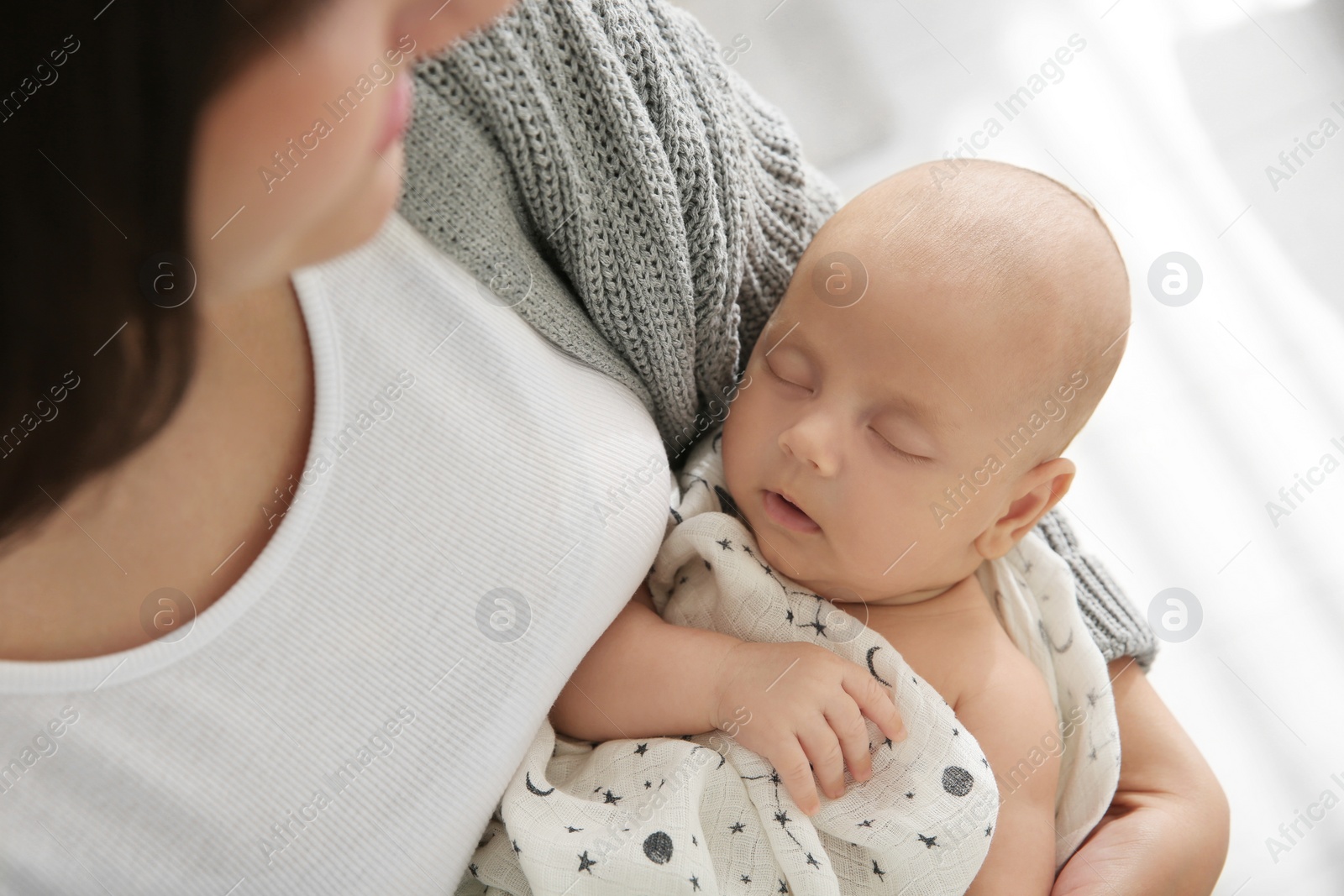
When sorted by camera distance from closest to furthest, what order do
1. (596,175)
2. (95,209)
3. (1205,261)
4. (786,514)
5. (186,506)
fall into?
(95,209) → (186,506) → (596,175) → (786,514) → (1205,261)

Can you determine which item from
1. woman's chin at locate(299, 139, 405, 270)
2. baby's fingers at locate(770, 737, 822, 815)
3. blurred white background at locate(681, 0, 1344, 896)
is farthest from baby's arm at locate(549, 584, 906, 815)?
blurred white background at locate(681, 0, 1344, 896)

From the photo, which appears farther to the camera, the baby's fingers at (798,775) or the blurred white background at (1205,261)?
the blurred white background at (1205,261)

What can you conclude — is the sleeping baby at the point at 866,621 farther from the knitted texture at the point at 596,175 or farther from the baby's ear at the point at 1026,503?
the knitted texture at the point at 596,175

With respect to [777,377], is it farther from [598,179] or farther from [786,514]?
[598,179]

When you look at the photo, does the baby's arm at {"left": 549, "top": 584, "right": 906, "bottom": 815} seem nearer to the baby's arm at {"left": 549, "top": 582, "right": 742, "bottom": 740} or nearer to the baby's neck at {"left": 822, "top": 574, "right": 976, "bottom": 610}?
the baby's arm at {"left": 549, "top": 582, "right": 742, "bottom": 740}

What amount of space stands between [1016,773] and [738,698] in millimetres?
267

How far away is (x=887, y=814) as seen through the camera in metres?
0.76

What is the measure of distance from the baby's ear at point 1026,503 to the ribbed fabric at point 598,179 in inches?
11.5

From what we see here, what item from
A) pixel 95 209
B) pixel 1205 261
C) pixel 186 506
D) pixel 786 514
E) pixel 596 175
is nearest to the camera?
pixel 95 209

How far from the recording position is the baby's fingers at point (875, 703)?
30.2 inches

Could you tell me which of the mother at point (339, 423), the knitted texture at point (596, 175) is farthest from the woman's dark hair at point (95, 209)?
the knitted texture at point (596, 175)

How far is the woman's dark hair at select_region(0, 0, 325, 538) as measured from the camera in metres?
0.39

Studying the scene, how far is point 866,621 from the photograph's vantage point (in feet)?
2.91

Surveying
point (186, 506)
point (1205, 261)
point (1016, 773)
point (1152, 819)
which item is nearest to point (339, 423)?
point (186, 506)
